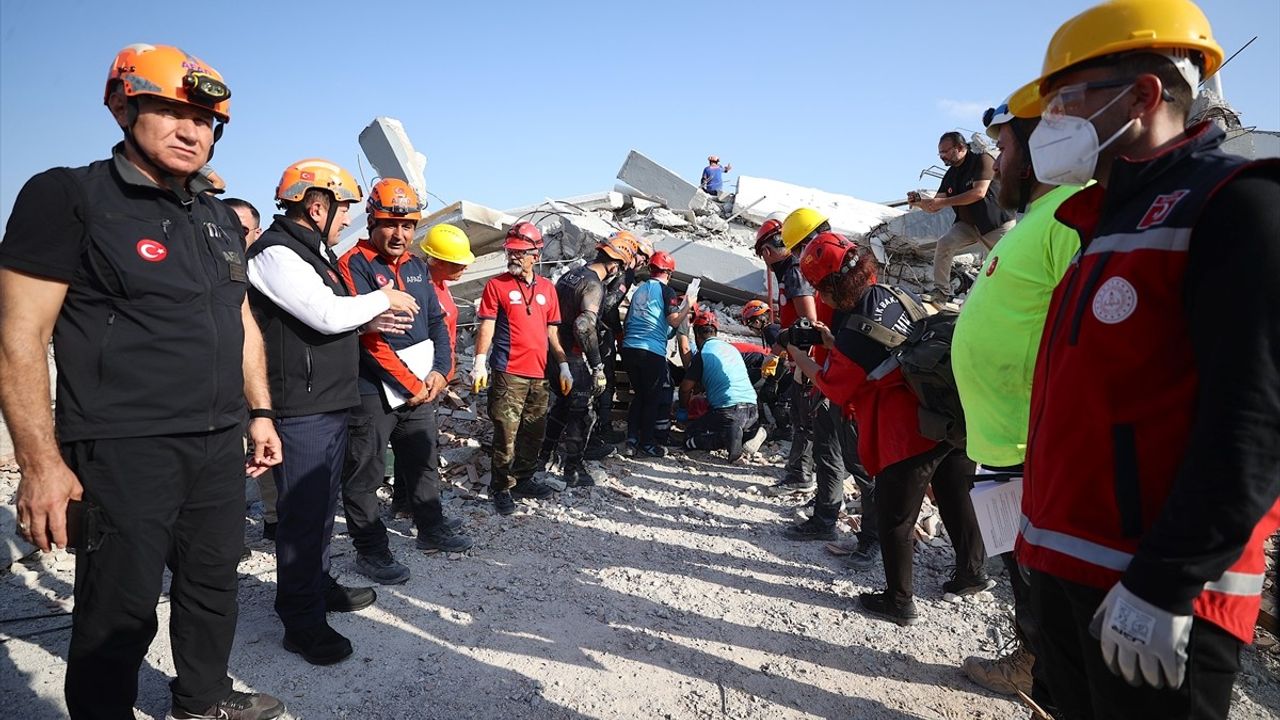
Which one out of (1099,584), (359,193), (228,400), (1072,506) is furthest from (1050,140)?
(359,193)

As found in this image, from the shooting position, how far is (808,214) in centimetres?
530

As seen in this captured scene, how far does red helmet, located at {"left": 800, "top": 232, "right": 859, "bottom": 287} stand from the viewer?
3672mm

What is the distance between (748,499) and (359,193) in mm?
4176

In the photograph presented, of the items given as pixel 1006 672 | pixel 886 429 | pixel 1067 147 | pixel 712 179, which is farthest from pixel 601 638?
pixel 712 179

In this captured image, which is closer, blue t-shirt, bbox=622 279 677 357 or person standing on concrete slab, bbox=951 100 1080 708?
person standing on concrete slab, bbox=951 100 1080 708

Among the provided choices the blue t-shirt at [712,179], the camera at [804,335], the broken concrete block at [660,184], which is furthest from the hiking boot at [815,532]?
the blue t-shirt at [712,179]

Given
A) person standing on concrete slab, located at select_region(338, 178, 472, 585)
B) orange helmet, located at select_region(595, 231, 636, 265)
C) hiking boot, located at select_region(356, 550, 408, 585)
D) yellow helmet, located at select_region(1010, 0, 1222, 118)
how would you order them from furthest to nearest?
orange helmet, located at select_region(595, 231, 636, 265), hiking boot, located at select_region(356, 550, 408, 585), person standing on concrete slab, located at select_region(338, 178, 472, 585), yellow helmet, located at select_region(1010, 0, 1222, 118)

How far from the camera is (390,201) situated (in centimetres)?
395

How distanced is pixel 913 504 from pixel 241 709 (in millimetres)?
3215

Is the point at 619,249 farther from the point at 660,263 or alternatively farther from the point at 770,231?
the point at 770,231

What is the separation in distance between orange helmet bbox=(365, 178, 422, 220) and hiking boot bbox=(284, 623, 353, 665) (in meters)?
2.31

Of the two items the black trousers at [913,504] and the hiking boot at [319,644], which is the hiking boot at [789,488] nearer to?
the black trousers at [913,504]

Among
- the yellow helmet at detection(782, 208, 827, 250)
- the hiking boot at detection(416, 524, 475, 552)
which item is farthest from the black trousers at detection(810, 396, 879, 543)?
the hiking boot at detection(416, 524, 475, 552)

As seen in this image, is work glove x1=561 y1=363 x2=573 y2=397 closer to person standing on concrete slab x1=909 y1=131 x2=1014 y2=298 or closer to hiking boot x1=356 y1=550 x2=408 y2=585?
hiking boot x1=356 y1=550 x2=408 y2=585
